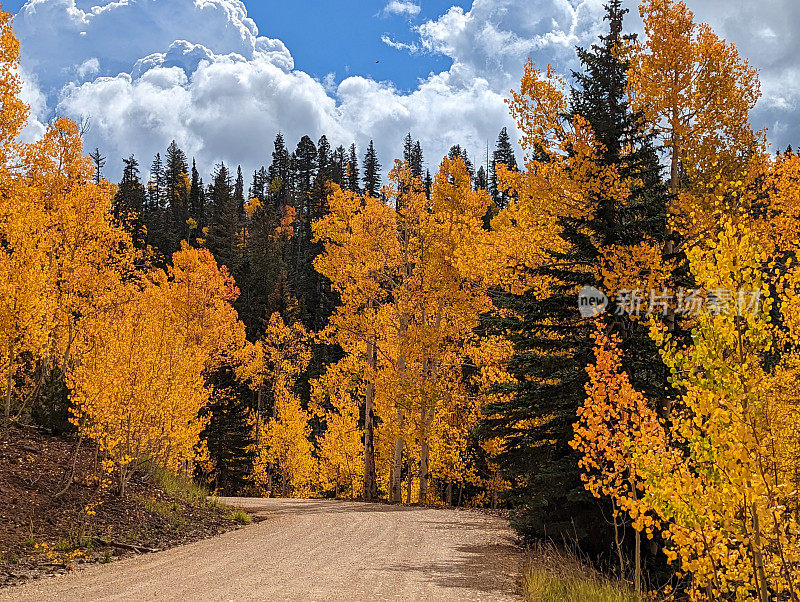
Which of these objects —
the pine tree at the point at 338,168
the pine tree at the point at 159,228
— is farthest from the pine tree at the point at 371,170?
the pine tree at the point at 159,228

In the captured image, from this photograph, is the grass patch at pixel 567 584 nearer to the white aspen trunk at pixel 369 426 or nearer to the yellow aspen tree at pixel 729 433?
the yellow aspen tree at pixel 729 433

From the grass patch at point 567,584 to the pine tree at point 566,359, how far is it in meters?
0.71

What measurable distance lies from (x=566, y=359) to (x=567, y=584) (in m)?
3.16

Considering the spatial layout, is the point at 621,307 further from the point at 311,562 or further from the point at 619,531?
the point at 311,562

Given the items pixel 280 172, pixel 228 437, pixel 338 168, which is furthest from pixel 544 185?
pixel 280 172

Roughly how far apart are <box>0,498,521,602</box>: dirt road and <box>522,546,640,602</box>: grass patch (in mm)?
279

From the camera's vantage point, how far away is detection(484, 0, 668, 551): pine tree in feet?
28.6

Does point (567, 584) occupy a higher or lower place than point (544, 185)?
lower

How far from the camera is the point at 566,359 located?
885cm

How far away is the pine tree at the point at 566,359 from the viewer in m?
8.73

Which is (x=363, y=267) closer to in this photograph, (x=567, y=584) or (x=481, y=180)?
(x=567, y=584)

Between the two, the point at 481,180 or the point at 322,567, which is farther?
the point at 481,180

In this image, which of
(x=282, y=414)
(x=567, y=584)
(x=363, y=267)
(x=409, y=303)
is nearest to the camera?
(x=567, y=584)

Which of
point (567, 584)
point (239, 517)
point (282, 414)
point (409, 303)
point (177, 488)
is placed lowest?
point (239, 517)
